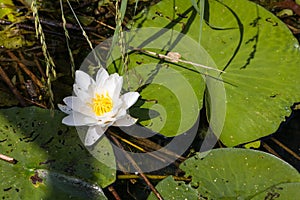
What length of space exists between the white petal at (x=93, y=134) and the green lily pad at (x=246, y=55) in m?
0.51

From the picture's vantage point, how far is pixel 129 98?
6.40 feet

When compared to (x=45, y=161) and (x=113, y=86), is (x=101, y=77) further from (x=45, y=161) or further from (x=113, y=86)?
(x=45, y=161)

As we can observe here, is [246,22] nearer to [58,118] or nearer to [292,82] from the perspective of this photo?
[292,82]

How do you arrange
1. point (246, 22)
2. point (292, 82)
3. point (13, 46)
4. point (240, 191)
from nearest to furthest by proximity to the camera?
point (240, 191) < point (292, 82) < point (246, 22) < point (13, 46)

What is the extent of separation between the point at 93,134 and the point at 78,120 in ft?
0.27

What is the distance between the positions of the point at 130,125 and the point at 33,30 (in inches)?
35.7

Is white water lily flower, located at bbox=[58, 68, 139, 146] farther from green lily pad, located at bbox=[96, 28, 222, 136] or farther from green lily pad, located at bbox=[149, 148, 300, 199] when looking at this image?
green lily pad, located at bbox=[149, 148, 300, 199]

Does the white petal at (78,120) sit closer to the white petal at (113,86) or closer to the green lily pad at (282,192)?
the white petal at (113,86)

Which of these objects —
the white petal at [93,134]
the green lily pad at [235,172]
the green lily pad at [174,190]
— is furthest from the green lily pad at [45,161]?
the green lily pad at [235,172]

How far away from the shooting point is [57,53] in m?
2.50

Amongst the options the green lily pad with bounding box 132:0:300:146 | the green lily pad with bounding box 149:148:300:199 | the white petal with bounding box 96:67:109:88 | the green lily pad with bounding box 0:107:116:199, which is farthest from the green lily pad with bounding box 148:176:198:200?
the white petal with bounding box 96:67:109:88

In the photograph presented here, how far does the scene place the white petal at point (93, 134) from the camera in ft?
6.30

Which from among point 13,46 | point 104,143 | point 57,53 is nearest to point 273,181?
point 104,143

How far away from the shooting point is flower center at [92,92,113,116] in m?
1.95
